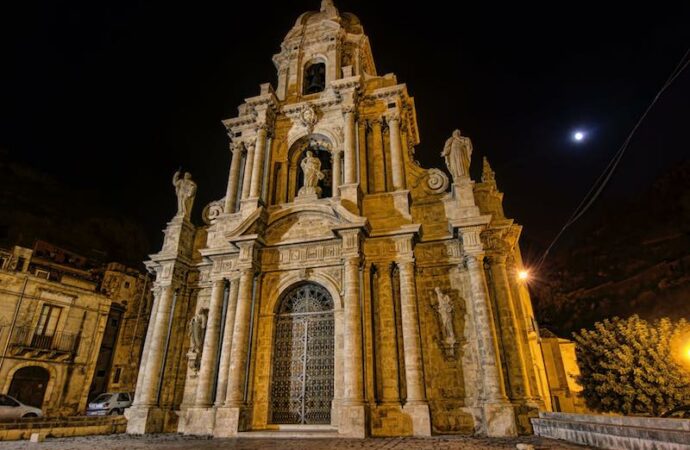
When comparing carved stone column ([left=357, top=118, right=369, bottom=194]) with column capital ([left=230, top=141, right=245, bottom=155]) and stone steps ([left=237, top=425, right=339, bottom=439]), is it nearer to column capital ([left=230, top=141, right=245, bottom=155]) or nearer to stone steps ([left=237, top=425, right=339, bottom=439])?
column capital ([left=230, top=141, right=245, bottom=155])

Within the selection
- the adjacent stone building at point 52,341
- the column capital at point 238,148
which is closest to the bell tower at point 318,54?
the column capital at point 238,148

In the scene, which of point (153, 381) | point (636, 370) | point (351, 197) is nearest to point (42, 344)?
point (153, 381)

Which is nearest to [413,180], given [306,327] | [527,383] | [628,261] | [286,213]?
[286,213]

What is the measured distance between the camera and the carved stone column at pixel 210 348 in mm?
11516

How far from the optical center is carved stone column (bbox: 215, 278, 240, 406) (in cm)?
1127

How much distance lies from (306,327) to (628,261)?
3112 cm

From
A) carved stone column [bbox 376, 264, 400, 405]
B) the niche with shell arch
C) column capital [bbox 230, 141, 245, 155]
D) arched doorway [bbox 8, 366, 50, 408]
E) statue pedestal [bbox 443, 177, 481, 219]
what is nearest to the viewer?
carved stone column [bbox 376, 264, 400, 405]

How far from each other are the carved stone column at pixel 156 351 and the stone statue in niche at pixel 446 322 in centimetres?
896

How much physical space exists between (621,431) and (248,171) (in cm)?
1331

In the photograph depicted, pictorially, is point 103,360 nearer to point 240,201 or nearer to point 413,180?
point 240,201

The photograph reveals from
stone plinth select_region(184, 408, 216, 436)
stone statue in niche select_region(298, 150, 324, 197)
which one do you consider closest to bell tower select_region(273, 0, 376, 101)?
stone statue in niche select_region(298, 150, 324, 197)

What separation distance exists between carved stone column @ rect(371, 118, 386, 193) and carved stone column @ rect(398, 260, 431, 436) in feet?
11.2

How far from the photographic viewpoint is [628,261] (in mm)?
31500

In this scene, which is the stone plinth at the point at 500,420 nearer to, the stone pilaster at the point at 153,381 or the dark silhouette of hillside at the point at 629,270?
the stone pilaster at the point at 153,381
